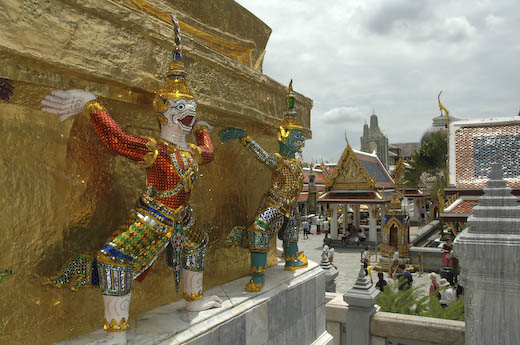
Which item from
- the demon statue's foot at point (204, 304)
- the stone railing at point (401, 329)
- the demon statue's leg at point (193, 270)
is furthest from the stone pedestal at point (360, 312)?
the demon statue's leg at point (193, 270)

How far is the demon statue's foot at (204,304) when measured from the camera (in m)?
2.89

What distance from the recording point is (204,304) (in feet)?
9.62

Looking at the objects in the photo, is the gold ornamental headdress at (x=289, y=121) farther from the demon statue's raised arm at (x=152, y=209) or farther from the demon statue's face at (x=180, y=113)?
the demon statue's face at (x=180, y=113)

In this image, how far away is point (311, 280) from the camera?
4.19m

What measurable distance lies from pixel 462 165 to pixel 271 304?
6981 millimetres

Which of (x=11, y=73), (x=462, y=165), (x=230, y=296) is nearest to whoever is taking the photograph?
(x=11, y=73)

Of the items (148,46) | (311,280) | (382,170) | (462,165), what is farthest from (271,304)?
(382,170)

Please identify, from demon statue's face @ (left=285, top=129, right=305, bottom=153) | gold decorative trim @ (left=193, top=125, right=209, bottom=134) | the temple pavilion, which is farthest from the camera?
the temple pavilion

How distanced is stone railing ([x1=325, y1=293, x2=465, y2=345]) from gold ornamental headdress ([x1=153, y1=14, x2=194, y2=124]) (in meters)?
4.15

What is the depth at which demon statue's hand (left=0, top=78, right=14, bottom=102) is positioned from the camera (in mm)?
1994

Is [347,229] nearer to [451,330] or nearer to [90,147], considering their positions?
[451,330]

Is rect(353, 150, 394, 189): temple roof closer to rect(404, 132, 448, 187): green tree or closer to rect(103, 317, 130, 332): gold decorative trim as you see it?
rect(404, 132, 448, 187): green tree

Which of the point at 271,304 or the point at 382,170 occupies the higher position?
the point at 382,170

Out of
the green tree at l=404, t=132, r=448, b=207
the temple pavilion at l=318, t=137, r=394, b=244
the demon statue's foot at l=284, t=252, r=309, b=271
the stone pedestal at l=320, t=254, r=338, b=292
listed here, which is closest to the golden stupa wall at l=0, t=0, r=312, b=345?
the demon statue's foot at l=284, t=252, r=309, b=271
